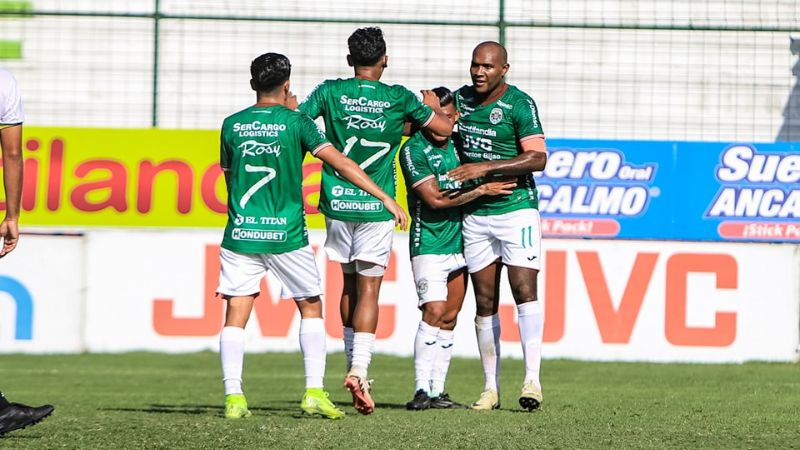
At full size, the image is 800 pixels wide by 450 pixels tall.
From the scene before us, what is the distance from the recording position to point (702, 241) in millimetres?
16062

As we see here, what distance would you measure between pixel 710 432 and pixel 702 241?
27.4ft

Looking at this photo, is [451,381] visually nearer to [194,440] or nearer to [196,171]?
[196,171]

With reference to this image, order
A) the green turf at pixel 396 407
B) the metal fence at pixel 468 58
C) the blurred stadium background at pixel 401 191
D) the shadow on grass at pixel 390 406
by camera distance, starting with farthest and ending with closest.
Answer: the metal fence at pixel 468 58 < the blurred stadium background at pixel 401 191 < the shadow on grass at pixel 390 406 < the green turf at pixel 396 407

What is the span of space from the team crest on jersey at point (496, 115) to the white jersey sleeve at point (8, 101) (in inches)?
121

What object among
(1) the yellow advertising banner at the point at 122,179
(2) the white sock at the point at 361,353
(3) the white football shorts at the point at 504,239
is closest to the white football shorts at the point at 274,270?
(2) the white sock at the point at 361,353

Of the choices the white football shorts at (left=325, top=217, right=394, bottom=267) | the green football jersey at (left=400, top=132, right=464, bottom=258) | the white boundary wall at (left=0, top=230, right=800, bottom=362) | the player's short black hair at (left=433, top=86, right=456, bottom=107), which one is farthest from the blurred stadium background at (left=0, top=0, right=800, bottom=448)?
the player's short black hair at (left=433, top=86, right=456, bottom=107)

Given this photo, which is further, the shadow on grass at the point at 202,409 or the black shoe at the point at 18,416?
the shadow on grass at the point at 202,409

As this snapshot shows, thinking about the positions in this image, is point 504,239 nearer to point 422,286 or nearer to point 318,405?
point 422,286

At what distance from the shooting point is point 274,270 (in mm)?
8641

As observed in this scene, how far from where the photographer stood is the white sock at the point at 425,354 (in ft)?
31.3

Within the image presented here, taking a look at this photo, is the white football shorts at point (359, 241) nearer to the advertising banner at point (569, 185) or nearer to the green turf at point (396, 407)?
the green turf at point (396, 407)

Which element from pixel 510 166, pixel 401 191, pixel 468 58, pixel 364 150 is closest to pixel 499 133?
pixel 510 166

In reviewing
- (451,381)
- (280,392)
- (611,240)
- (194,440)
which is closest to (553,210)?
(611,240)

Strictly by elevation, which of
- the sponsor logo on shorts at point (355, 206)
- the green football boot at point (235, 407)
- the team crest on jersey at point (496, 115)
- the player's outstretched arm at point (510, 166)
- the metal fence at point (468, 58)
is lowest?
the green football boot at point (235, 407)
